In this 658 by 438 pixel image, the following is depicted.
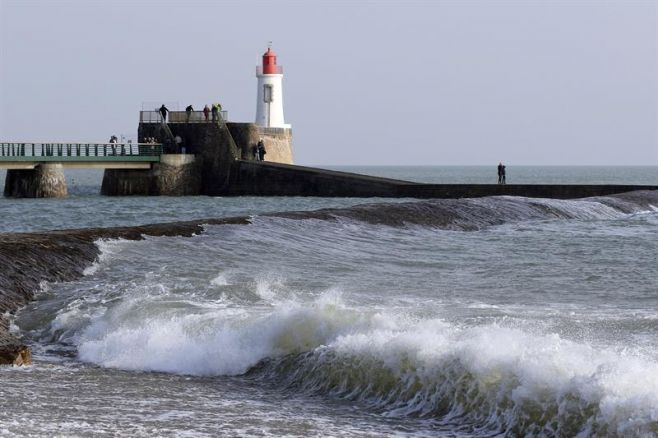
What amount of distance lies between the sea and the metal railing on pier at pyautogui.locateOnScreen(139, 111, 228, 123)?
3516cm

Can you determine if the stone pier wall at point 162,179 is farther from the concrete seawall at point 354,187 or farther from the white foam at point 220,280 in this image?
the white foam at point 220,280

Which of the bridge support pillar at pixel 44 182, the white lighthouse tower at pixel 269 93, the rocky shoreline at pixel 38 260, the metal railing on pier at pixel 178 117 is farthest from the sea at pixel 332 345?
the white lighthouse tower at pixel 269 93

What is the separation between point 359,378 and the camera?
29.1 ft

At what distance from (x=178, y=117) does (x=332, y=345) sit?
45.6 meters

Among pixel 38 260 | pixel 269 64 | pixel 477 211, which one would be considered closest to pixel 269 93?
pixel 269 64

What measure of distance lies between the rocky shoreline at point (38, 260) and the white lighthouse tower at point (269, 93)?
39.5m

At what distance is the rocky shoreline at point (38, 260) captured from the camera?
1224 cm

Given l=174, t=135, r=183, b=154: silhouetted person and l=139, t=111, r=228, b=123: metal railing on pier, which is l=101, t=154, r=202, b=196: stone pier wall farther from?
l=139, t=111, r=228, b=123: metal railing on pier

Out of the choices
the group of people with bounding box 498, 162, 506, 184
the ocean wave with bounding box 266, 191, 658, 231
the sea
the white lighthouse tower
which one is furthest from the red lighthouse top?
the sea

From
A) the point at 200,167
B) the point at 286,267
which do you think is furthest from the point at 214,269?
the point at 200,167

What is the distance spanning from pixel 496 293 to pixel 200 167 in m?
39.4

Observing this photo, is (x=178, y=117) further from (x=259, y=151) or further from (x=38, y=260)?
(x=38, y=260)

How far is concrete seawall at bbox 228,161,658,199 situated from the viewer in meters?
43.2

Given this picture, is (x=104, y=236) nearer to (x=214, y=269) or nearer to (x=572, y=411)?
(x=214, y=269)
